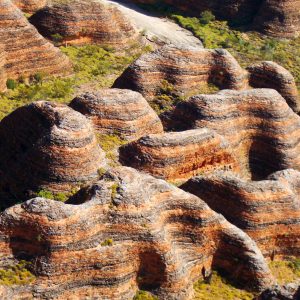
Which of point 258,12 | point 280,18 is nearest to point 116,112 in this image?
point 280,18

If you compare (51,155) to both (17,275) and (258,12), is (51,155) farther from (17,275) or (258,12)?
(258,12)

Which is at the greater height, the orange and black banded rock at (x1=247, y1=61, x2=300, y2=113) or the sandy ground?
the orange and black banded rock at (x1=247, y1=61, x2=300, y2=113)

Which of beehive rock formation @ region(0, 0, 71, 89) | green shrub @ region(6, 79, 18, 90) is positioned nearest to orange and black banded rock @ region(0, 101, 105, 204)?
green shrub @ region(6, 79, 18, 90)

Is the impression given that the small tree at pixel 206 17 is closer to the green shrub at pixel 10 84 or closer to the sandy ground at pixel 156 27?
the sandy ground at pixel 156 27

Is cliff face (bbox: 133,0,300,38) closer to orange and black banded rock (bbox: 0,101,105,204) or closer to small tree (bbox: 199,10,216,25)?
small tree (bbox: 199,10,216,25)

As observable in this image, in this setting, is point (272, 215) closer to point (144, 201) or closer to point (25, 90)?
point (144, 201)

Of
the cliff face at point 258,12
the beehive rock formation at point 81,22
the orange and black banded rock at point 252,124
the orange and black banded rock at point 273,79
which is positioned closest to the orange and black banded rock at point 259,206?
the orange and black banded rock at point 252,124
